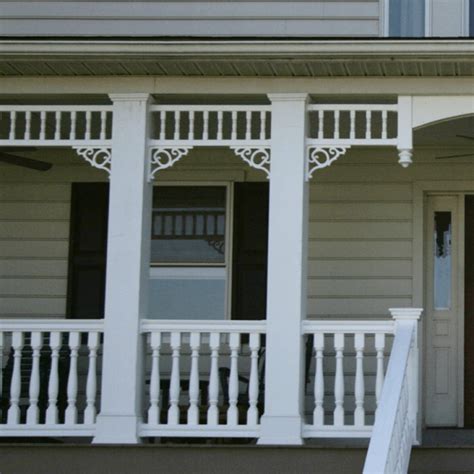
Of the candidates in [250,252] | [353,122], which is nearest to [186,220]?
[250,252]

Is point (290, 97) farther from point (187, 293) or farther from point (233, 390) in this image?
point (187, 293)

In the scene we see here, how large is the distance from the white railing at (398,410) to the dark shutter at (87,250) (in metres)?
3.71

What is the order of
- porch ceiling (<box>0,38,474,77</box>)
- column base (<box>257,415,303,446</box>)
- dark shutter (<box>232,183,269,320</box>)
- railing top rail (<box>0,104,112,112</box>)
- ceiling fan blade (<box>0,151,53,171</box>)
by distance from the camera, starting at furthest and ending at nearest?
dark shutter (<box>232,183,269,320</box>), ceiling fan blade (<box>0,151,53,171</box>), railing top rail (<box>0,104,112,112</box>), column base (<box>257,415,303,446</box>), porch ceiling (<box>0,38,474,77</box>)

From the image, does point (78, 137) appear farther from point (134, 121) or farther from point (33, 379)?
point (33, 379)

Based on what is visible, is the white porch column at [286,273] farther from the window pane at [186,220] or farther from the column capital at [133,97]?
the window pane at [186,220]

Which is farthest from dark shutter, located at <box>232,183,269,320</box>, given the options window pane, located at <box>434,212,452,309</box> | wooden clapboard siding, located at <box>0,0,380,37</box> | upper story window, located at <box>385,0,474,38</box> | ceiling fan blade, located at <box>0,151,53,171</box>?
upper story window, located at <box>385,0,474,38</box>

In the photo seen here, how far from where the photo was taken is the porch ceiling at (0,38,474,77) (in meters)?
7.70

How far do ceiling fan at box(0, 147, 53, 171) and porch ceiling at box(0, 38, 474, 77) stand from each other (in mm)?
1573

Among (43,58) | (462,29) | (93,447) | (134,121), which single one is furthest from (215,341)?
(462,29)

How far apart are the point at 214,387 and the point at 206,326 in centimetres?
46

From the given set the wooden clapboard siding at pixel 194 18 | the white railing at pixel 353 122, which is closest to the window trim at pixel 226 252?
the white railing at pixel 353 122

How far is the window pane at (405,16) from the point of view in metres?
10.0

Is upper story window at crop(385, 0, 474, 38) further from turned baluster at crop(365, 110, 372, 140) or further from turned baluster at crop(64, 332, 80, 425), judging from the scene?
turned baluster at crop(64, 332, 80, 425)

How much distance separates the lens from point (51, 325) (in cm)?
827
